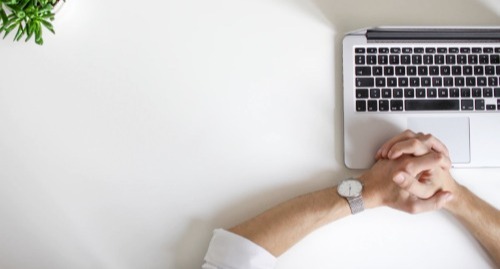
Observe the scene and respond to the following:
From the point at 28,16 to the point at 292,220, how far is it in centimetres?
70

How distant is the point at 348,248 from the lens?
3.39 feet

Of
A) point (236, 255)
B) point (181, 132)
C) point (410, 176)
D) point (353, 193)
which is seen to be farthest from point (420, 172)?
point (181, 132)

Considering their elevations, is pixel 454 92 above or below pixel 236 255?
above

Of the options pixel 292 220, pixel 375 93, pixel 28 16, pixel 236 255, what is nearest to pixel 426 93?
pixel 375 93

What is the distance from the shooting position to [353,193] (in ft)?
3.27

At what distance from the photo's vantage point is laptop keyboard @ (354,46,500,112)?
1.01 m

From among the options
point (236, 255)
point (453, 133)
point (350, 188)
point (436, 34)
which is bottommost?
point (236, 255)

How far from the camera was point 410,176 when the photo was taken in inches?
38.0

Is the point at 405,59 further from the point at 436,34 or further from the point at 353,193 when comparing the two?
the point at 353,193

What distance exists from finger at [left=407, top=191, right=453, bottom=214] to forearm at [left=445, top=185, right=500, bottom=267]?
0.03 m

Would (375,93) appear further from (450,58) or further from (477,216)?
(477,216)

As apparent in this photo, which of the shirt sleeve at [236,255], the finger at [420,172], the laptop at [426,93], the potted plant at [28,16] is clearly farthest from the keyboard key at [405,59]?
the potted plant at [28,16]

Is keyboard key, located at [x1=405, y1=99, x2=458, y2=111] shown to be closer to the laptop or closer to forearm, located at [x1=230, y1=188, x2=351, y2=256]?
the laptop

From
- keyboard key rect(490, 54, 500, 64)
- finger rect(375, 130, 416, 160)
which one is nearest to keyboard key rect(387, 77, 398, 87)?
finger rect(375, 130, 416, 160)
